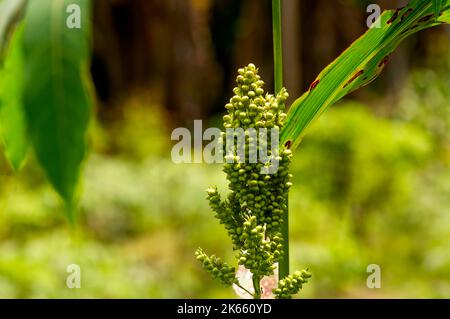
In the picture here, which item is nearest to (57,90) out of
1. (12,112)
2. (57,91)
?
(57,91)

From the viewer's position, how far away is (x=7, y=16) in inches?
11.4

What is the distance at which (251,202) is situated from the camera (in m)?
0.40

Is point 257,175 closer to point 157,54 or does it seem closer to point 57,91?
point 57,91

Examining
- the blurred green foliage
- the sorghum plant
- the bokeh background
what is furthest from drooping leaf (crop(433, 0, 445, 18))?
the blurred green foliage

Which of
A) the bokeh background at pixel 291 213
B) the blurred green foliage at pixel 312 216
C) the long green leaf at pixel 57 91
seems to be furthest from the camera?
the blurred green foliage at pixel 312 216

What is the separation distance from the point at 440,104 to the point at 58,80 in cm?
426

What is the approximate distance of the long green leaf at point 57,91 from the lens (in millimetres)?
250

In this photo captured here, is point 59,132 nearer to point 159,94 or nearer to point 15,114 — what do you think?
point 15,114

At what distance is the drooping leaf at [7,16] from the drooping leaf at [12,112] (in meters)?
0.03

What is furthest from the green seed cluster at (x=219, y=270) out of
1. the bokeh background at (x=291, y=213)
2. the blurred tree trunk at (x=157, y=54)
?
the blurred tree trunk at (x=157, y=54)

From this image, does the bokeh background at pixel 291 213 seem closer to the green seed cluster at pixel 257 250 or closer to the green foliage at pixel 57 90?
the green seed cluster at pixel 257 250

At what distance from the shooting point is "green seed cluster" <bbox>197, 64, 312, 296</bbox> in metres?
0.40

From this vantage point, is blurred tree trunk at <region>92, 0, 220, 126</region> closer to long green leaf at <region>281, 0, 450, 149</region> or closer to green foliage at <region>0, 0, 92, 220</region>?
long green leaf at <region>281, 0, 450, 149</region>

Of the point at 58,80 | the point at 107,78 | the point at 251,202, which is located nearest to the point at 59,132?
the point at 58,80
